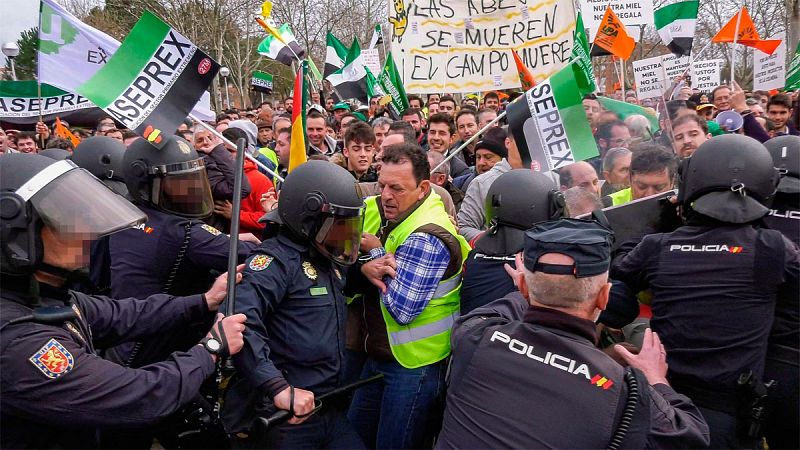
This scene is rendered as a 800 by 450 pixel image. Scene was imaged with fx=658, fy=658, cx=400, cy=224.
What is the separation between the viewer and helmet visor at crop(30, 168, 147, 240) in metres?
2.46

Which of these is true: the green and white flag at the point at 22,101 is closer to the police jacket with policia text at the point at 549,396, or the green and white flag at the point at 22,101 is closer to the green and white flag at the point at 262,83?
the green and white flag at the point at 262,83

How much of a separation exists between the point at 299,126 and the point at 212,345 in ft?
7.04

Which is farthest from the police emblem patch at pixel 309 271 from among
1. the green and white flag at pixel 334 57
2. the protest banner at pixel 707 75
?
the protest banner at pixel 707 75

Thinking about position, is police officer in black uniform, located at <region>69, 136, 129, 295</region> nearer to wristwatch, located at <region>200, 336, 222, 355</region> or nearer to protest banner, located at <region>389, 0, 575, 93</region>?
wristwatch, located at <region>200, 336, 222, 355</region>

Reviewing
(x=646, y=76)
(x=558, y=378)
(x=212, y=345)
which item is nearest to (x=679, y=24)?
(x=646, y=76)

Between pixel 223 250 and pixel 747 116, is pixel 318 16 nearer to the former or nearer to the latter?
pixel 747 116

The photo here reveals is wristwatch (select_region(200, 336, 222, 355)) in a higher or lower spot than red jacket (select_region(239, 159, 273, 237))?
lower

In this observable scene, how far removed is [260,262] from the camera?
10.5ft

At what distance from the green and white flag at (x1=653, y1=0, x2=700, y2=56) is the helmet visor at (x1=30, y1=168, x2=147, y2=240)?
10600 mm

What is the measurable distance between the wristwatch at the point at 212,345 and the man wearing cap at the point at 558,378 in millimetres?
1003

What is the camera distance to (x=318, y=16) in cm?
4262

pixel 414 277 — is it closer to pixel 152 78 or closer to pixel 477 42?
pixel 152 78

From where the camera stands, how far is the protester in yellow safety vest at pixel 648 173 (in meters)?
3.93

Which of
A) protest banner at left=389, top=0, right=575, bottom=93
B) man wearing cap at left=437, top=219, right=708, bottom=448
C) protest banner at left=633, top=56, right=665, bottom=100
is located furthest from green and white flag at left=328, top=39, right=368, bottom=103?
man wearing cap at left=437, top=219, right=708, bottom=448
